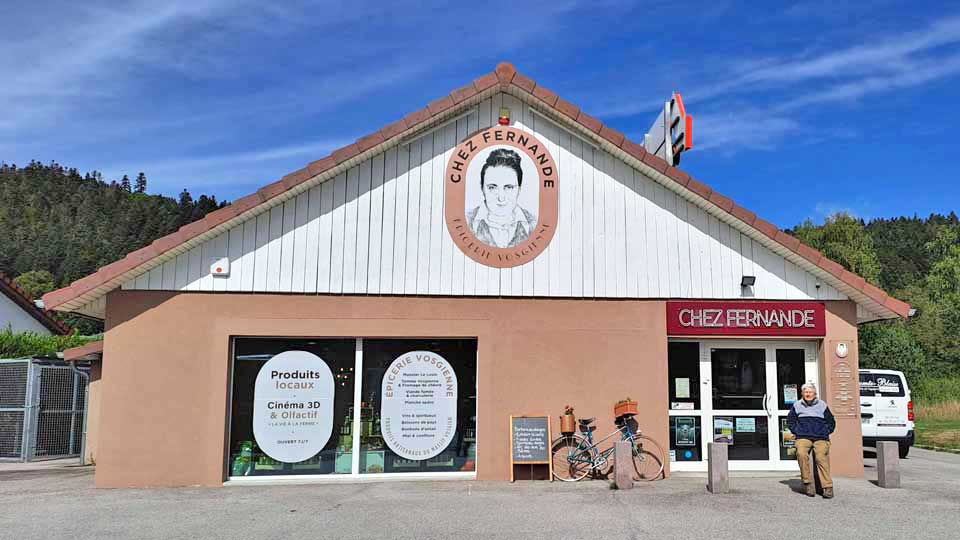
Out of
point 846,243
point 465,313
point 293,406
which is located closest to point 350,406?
point 293,406

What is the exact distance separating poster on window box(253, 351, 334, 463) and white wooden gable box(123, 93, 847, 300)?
120 centimetres

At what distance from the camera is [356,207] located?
477 inches

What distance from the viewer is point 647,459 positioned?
12.1 meters

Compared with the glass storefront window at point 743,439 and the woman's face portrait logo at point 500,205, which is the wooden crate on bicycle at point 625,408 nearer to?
the glass storefront window at point 743,439

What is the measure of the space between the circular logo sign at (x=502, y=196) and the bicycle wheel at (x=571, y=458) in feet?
9.19

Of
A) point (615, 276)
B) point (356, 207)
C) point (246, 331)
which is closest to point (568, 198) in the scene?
point (615, 276)

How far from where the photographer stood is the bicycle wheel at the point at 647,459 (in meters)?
12.0

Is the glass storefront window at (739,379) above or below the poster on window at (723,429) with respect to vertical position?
above

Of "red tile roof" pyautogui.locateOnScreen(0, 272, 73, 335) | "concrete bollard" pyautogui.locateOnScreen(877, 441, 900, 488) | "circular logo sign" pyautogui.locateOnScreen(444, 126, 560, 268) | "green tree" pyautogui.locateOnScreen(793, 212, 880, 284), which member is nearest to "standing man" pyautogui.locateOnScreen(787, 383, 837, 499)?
"concrete bollard" pyautogui.locateOnScreen(877, 441, 900, 488)

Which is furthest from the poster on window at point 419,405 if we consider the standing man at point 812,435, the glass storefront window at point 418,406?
the standing man at point 812,435

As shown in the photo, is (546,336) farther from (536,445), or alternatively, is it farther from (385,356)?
(385,356)

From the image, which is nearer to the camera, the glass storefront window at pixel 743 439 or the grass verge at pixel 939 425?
the glass storefront window at pixel 743 439

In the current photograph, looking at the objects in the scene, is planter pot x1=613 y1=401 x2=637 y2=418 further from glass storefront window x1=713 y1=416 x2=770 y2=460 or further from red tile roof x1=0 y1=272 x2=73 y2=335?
red tile roof x1=0 y1=272 x2=73 y2=335

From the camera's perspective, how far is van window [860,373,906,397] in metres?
16.5
